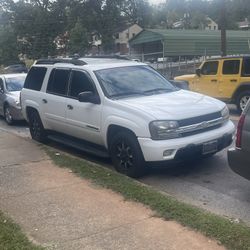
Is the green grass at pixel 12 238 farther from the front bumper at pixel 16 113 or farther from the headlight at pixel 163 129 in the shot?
the front bumper at pixel 16 113

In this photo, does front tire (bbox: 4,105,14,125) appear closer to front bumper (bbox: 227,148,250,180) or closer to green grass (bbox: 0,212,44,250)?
green grass (bbox: 0,212,44,250)

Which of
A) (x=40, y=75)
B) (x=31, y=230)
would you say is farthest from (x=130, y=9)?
(x=31, y=230)

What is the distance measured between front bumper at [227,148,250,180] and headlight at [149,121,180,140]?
3.26ft

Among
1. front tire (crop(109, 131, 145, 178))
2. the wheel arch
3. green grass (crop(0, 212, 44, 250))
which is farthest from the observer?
the wheel arch

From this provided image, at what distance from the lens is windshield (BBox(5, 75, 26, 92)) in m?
14.6

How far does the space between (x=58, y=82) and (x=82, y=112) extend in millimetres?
1227

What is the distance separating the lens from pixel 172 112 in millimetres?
6738

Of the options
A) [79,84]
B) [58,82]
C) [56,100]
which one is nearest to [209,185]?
[79,84]

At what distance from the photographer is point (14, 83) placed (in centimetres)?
1487

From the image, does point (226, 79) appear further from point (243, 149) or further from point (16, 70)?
point (16, 70)

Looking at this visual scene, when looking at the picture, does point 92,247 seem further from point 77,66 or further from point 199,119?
point 77,66

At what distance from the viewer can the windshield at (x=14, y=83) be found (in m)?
14.6

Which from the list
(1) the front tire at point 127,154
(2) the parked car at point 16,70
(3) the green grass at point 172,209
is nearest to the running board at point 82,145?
(3) the green grass at point 172,209

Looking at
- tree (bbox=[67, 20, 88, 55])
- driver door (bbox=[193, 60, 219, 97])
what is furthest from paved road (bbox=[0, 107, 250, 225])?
tree (bbox=[67, 20, 88, 55])
